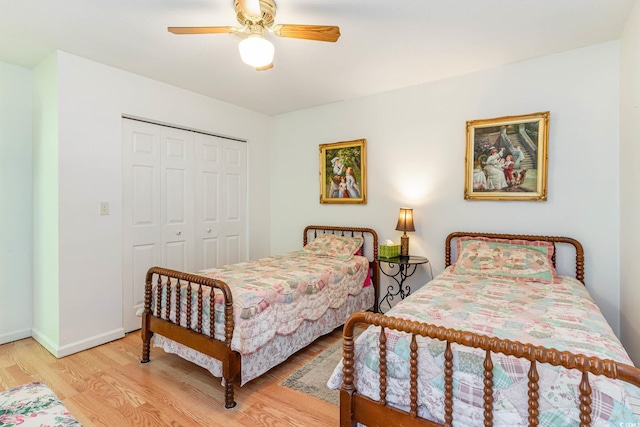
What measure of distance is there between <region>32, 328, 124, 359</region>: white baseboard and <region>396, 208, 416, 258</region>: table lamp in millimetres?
2924

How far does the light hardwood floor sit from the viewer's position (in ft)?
6.28

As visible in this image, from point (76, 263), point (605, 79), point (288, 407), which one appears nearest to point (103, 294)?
point (76, 263)

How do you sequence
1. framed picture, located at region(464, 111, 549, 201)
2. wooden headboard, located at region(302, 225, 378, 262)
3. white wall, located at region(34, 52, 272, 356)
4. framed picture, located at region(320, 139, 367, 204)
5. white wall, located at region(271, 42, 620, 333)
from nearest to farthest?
white wall, located at region(271, 42, 620, 333) < white wall, located at region(34, 52, 272, 356) < framed picture, located at region(464, 111, 549, 201) < wooden headboard, located at region(302, 225, 378, 262) < framed picture, located at region(320, 139, 367, 204)

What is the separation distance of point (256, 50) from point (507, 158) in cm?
240

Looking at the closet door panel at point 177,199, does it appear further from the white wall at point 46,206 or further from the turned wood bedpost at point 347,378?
the turned wood bedpost at point 347,378

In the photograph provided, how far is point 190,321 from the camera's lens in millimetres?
2244

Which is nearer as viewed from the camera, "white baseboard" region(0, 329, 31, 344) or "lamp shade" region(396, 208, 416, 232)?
"white baseboard" region(0, 329, 31, 344)

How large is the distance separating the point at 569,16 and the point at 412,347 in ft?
8.21

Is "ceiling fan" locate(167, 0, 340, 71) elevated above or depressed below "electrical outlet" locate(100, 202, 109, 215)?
above

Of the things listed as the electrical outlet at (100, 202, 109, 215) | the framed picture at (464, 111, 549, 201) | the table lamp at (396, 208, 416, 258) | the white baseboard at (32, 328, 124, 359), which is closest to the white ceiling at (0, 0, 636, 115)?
the framed picture at (464, 111, 549, 201)

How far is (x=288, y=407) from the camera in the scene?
202 centimetres

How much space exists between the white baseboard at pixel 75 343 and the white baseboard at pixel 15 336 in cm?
7

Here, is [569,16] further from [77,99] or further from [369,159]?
[77,99]

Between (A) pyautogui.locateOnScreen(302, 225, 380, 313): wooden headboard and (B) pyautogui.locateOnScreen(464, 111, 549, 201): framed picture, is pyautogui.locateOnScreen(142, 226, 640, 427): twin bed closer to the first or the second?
(A) pyautogui.locateOnScreen(302, 225, 380, 313): wooden headboard
